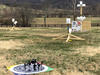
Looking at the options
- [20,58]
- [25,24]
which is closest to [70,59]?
[20,58]

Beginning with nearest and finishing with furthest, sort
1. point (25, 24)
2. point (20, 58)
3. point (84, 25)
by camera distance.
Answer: point (20, 58) < point (84, 25) < point (25, 24)

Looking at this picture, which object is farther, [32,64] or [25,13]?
[25,13]

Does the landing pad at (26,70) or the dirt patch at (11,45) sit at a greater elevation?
the landing pad at (26,70)

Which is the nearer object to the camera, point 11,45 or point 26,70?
point 26,70

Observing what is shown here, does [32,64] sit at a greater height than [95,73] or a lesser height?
greater

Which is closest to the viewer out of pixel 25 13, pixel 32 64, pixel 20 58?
pixel 32 64

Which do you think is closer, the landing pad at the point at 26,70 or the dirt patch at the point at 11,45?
the landing pad at the point at 26,70

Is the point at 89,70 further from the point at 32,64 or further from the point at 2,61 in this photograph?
the point at 2,61

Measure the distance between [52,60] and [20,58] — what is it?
166cm

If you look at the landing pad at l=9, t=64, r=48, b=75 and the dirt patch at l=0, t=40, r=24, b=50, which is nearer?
the landing pad at l=9, t=64, r=48, b=75

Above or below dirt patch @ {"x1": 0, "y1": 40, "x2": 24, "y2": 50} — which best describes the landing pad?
above

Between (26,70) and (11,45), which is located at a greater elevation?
(26,70)

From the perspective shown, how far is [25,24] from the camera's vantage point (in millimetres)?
57656

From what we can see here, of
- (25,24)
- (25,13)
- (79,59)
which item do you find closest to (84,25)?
(79,59)
